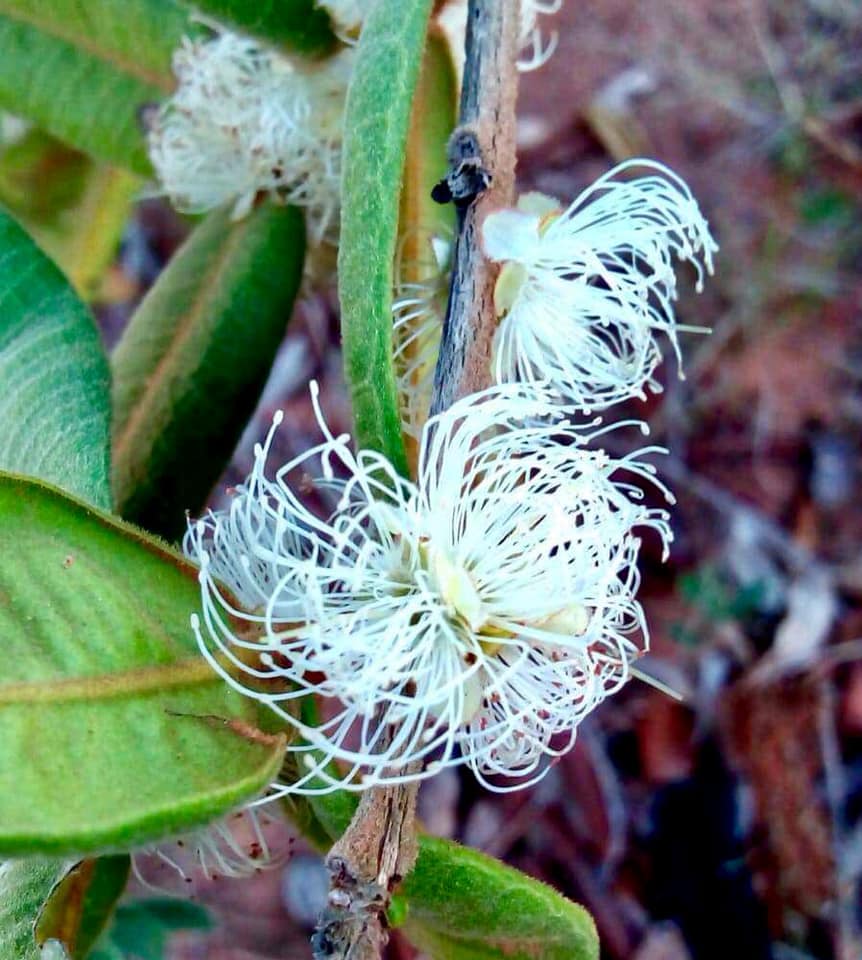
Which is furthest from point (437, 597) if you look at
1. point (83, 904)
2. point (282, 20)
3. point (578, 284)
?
point (282, 20)

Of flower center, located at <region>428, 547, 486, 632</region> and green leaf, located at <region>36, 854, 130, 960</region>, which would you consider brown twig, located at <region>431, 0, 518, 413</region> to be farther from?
green leaf, located at <region>36, 854, 130, 960</region>

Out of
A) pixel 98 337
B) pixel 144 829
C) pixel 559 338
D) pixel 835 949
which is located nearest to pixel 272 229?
pixel 98 337

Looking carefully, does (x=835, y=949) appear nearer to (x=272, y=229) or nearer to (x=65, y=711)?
(x=272, y=229)

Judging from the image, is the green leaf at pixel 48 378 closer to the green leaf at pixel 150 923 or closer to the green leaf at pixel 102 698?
the green leaf at pixel 102 698

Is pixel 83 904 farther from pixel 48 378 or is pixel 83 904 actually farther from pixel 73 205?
pixel 73 205

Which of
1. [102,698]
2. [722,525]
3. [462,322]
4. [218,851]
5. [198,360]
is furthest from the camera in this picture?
[722,525]

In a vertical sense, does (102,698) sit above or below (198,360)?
below
